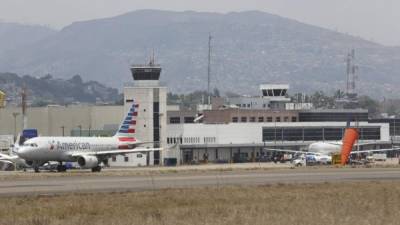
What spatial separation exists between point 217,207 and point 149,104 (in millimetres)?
132265

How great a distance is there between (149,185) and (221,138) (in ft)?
440

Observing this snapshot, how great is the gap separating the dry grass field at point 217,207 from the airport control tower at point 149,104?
390 feet

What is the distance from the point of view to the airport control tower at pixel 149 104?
174m

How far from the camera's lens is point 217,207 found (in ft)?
139

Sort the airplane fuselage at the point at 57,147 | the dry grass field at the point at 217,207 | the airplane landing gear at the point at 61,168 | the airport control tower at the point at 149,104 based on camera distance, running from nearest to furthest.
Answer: the dry grass field at the point at 217,207
the airplane fuselage at the point at 57,147
the airplane landing gear at the point at 61,168
the airport control tower at the point at 149,104

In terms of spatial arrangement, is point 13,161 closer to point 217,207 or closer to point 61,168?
point 61,168

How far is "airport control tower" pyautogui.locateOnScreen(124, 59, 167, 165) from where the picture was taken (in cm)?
17400

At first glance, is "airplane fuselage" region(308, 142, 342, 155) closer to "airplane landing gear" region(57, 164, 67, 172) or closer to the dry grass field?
"airplane landing gear" region(57, 164, 67, 172)

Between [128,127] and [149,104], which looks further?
[149,104]

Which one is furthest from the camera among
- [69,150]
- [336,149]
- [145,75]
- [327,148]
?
[145,75]

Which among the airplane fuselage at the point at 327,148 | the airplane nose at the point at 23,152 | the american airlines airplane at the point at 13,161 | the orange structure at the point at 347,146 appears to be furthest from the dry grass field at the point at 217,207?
the airplane fuselage at the point at 327,148

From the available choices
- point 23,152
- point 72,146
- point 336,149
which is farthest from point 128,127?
point 336,149

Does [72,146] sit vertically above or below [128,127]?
below

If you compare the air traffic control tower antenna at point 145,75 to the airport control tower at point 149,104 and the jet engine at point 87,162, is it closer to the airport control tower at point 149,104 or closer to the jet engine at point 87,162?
the airport control tower at point 149,104
